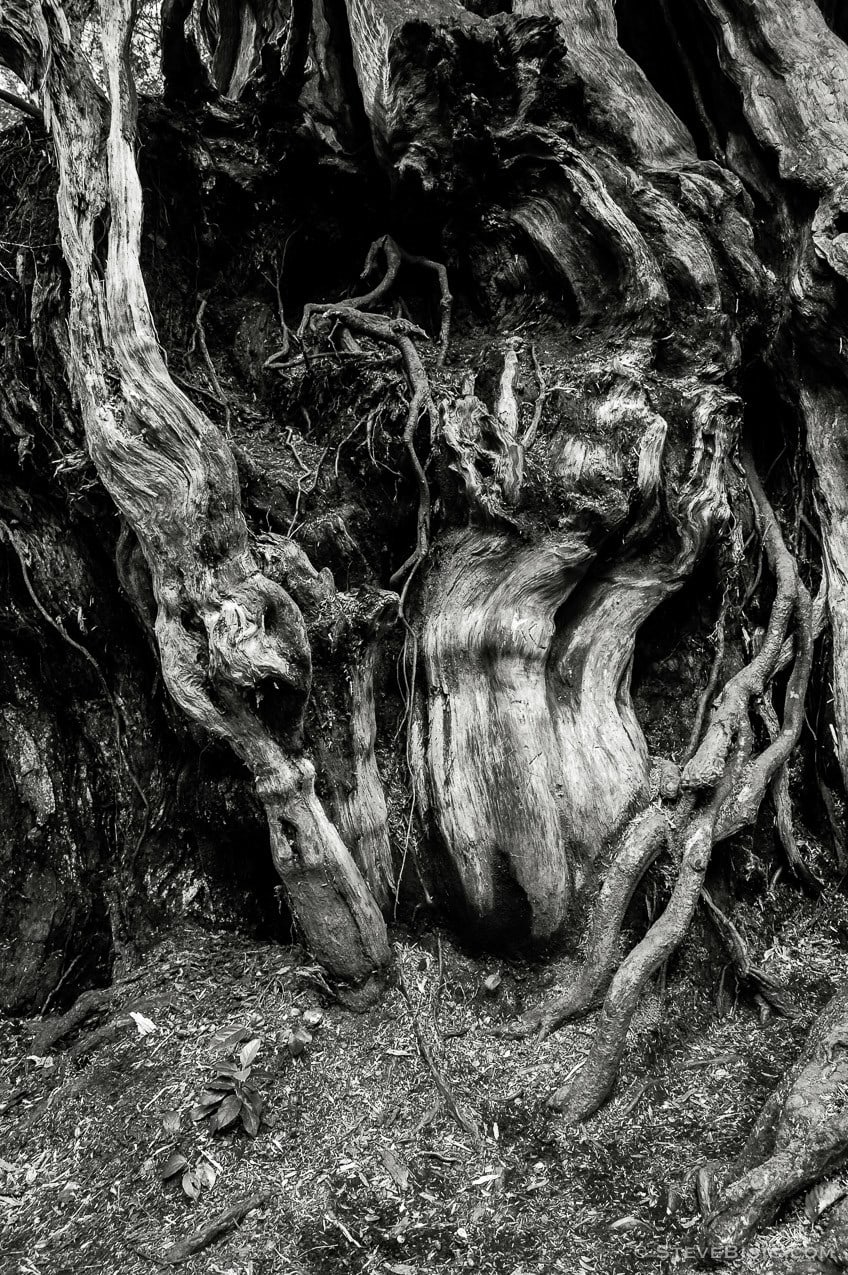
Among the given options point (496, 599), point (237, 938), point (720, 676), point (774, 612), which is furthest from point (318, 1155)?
point (774, 612)

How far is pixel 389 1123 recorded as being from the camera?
275 centimetres

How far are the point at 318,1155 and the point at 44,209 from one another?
4731 millimetres

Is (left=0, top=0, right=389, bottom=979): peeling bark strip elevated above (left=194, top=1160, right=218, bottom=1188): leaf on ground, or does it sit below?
above

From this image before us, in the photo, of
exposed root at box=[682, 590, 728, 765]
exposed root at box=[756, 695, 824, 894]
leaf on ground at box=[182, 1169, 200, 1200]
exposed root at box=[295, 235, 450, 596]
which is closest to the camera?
leaf on ground at box=[182, 1169, 200, 1200]

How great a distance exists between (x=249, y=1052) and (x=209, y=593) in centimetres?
180

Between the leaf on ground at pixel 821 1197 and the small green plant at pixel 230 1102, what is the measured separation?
1.79 metres

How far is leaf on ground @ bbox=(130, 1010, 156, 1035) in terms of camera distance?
10.3 ft

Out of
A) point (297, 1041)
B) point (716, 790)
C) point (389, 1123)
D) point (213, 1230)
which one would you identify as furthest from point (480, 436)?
point (213, 1230)

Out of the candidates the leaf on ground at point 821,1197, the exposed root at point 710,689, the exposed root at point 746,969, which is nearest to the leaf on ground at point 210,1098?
the leaf on ground at point 821,1197

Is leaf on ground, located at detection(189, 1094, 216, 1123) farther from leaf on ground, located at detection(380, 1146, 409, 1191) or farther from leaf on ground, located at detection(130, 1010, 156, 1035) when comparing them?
leaf on ground, located at detection(380, 1146, 409, 1191)

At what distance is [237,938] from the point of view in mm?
3627

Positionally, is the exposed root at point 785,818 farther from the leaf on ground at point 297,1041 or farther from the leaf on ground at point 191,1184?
the leaf on ground at point 191,1184

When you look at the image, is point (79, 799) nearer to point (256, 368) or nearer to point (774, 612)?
point (256, 368)

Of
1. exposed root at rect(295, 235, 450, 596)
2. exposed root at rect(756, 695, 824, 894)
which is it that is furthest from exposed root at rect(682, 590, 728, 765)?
exposed root at rect(295, 235, 450, 596)
